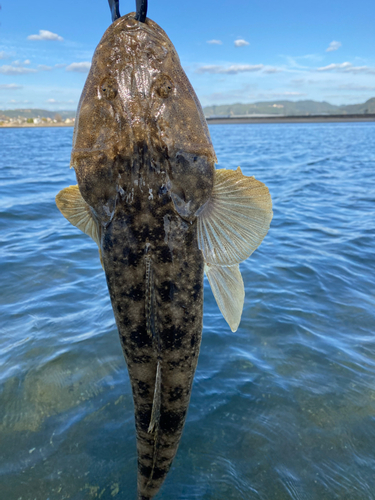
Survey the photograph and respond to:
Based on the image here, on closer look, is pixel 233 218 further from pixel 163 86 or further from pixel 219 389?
pixel 219 389

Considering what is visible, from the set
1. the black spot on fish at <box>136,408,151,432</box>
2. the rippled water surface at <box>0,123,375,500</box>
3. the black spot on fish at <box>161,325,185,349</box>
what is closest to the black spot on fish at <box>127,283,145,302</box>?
the black spot on fish at <box>161,325,185,349</box>

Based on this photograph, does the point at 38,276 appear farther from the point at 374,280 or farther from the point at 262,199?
the point at 374,280

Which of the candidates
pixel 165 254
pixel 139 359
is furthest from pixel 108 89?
pixel 139 359

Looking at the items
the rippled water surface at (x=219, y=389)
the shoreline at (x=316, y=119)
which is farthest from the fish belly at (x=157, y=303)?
the shoreline at (x=316, y=119)

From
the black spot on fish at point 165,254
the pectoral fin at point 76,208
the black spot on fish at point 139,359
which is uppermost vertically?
the pectoral fin at point 76,208

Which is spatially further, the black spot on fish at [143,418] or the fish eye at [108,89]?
the black spot on fish at [143,418]

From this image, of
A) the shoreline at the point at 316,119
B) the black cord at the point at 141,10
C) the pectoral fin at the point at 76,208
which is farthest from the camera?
the shoreline at the point at 316,119

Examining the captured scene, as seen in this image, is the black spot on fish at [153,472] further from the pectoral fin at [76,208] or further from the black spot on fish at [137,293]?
the pectoral fin at [76,208]

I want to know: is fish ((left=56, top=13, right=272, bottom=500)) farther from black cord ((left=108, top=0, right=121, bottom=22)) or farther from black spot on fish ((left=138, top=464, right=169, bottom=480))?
black spot on fish ((left=138, top=464, right=169, bottom=480))
